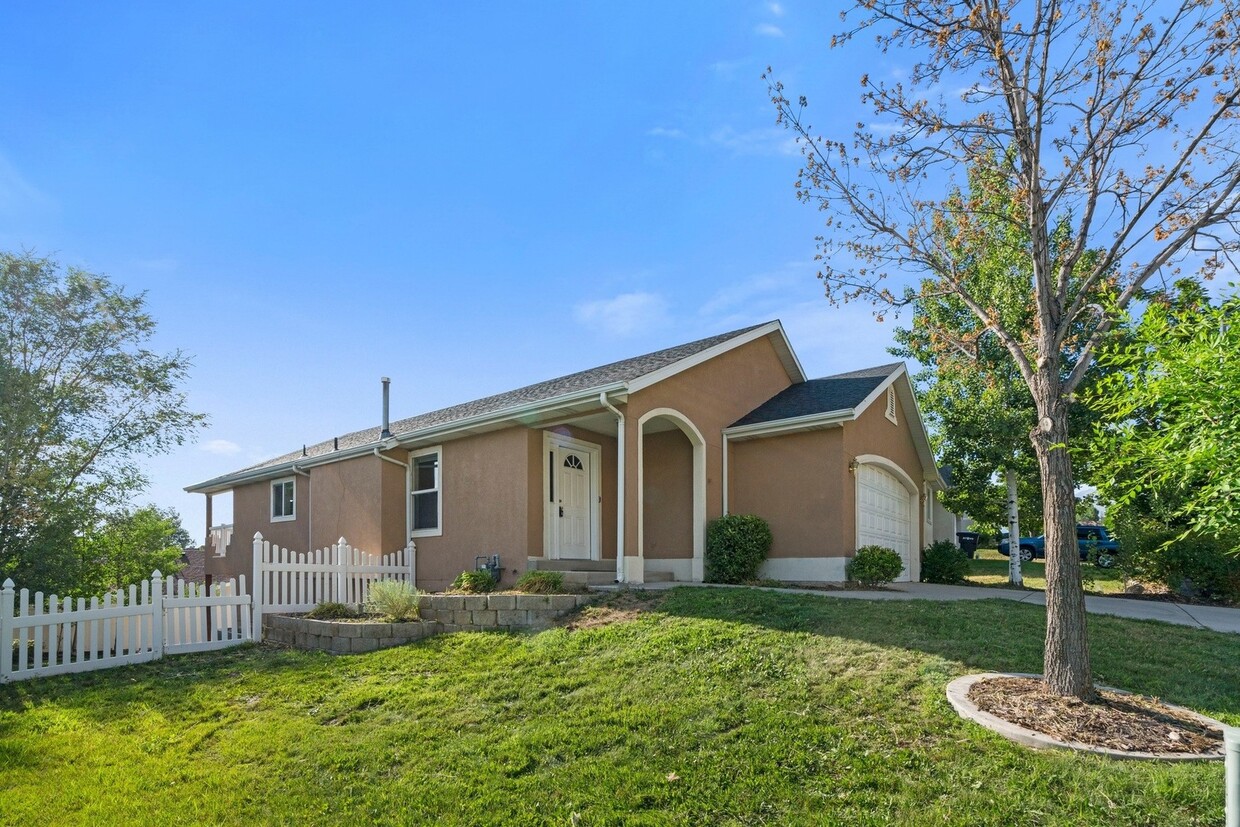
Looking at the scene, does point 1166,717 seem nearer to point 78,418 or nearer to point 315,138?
point 315,138

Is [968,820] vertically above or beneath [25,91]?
beneath

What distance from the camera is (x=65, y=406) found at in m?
14.9

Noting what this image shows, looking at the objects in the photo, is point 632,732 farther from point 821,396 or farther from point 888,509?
point 888,509

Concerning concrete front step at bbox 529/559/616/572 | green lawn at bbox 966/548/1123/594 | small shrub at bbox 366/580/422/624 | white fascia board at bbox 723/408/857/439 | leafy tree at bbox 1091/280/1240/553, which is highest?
white fascia board at bbox 723/408/857/439

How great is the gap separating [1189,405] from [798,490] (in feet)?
29.4

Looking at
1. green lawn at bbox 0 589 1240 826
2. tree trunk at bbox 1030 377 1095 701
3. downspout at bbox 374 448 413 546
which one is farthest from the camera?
downspout at bbox 374 448 413 546

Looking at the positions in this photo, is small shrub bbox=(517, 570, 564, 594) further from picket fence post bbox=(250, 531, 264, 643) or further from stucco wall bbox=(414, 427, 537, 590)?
picket fence post bbox=(250, 531, 264, 643)

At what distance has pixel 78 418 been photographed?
15.1 m

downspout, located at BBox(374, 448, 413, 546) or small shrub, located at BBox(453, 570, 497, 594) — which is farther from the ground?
downspout, located at BBox(374, 448, 413, 546)

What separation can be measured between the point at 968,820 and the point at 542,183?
426 inches

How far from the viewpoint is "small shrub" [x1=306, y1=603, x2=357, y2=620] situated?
10.8 meters

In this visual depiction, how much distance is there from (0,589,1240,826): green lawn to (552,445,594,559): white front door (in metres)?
3.90

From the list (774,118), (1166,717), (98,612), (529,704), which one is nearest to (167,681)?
(98,612)

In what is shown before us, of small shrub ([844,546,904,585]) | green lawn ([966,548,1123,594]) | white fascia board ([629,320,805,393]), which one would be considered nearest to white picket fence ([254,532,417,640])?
white fascia board ([629,320,805,393])
